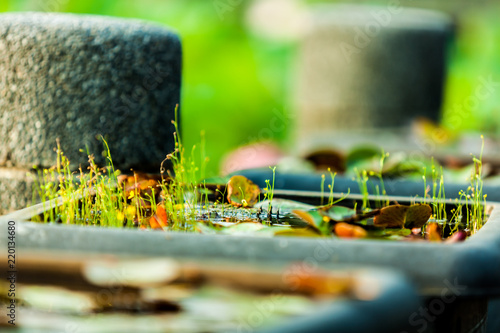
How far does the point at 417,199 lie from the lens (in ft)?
8.93

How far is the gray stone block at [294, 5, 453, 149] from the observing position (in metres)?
6.38

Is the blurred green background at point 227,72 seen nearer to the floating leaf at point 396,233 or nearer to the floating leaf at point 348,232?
the floating leaf at point 396,233

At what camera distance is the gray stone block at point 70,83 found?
278cm

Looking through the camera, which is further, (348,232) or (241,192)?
(241,192)

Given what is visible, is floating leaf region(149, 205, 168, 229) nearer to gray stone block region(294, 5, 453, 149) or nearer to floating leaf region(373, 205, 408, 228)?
floating leaf region(373, 205, 408, 228)

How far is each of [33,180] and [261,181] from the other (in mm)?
1033

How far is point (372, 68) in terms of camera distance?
21.1 ft

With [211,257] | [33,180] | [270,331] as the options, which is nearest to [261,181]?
[33,180]

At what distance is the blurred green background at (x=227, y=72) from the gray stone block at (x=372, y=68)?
3.05ft

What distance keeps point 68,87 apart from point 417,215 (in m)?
1.44

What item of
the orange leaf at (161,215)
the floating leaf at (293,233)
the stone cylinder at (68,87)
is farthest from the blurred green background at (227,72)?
the floating leaf at (293,233)

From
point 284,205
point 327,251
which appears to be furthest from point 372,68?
point 327,251

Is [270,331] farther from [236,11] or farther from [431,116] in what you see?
[236,11]

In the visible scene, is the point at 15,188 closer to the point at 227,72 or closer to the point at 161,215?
the point at 161,215
